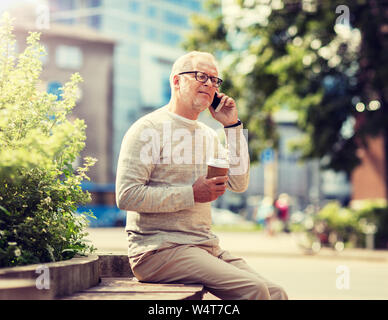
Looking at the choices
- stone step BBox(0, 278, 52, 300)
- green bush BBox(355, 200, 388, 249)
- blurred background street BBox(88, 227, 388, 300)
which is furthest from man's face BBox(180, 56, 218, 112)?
green bush BBox(355, 200, 388, 249)

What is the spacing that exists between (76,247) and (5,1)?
1778 mm

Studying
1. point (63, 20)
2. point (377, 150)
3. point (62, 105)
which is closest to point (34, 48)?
point (62, 105)

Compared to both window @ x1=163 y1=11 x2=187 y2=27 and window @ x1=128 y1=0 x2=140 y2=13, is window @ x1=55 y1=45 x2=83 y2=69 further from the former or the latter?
window @ x1=163 y1=11 x2=187 y2=27

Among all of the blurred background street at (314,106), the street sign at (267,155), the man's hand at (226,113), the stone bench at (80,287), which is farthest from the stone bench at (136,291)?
the street sign at (267,155)

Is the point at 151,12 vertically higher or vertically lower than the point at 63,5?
higher

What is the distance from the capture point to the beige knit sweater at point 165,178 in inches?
113

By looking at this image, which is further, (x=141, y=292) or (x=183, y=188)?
(x=183, y=188)

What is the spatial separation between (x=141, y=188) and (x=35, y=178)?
0.55 meters

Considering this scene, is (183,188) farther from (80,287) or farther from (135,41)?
(135,41)

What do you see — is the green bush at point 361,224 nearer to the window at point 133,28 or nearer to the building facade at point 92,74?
the building facade at point 92,74

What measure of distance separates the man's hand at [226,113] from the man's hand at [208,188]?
0.45 meters

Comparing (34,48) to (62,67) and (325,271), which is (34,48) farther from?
(62,67)

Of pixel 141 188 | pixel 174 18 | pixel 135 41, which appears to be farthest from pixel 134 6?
pixel 141 188

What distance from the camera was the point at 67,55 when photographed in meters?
46.2
